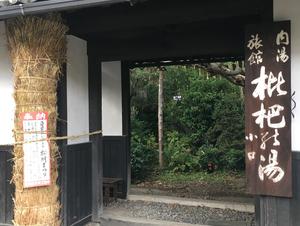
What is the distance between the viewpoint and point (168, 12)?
4.95 meters

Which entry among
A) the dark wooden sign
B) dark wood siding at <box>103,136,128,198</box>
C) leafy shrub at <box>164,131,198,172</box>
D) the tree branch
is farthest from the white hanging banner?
leafy shrub at <box>164,131,198,172</box>

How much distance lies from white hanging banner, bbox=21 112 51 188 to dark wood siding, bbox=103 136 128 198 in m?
3.48

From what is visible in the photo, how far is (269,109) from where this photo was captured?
4.29 metres

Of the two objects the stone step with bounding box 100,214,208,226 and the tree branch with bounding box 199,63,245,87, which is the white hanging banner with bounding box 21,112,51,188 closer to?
the stone step with bounding box 100,214,208,226

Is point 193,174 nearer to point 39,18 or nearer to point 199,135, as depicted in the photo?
point 199,135

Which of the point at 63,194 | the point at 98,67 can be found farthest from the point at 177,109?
the point at 63,194

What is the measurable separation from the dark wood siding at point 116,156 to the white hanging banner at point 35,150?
348cm

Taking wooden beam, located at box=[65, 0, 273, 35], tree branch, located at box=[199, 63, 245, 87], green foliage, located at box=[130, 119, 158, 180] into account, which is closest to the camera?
wooden beam, located at box=[65, 0, 273, 35]

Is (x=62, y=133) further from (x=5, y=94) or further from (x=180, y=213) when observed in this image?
(x=180, y=213)

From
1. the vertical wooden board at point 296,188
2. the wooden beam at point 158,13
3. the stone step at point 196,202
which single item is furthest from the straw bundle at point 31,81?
the stone step at point 196,202

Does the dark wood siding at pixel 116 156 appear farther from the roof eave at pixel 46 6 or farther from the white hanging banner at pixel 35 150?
the roof eave at pixel 46 6

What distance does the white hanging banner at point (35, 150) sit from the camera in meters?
4.89

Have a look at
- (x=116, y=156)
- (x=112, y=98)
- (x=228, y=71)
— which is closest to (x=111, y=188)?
(x=116, y=156)

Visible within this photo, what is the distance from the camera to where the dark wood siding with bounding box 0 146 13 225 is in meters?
5.71
